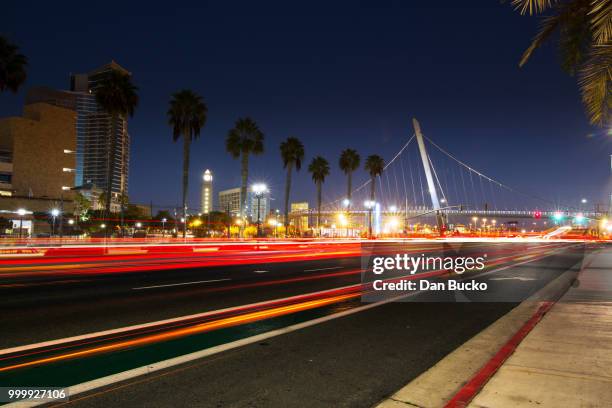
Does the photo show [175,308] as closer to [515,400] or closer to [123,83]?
[515,400]

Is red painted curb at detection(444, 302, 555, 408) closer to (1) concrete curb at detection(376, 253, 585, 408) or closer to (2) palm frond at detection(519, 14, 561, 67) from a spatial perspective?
(1) concrete curb at detection(376, 253, 585, 408)

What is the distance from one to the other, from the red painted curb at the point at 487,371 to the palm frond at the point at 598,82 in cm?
363

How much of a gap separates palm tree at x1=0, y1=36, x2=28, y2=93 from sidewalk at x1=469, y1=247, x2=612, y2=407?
3801cm

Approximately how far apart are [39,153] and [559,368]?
129937 millimetres

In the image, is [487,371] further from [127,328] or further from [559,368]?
[127,328]

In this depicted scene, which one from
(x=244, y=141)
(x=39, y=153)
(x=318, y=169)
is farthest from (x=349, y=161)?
(x=39, y=153)

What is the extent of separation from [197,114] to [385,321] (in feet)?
145

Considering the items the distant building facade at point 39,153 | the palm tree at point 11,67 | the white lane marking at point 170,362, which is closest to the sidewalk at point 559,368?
the white lane marking at point 170,362

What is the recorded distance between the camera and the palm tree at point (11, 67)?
33.0 metres

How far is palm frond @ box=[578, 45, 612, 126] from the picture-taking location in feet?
21.8

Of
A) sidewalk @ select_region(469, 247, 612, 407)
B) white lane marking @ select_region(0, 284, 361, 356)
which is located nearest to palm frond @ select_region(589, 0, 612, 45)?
sidewalk @ select_region(469, 247, 612, 407)

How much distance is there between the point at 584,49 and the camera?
7.67 m

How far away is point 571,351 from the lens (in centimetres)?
572

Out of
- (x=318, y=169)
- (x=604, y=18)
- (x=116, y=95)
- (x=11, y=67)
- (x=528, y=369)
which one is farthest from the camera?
(x=318, y=169)
